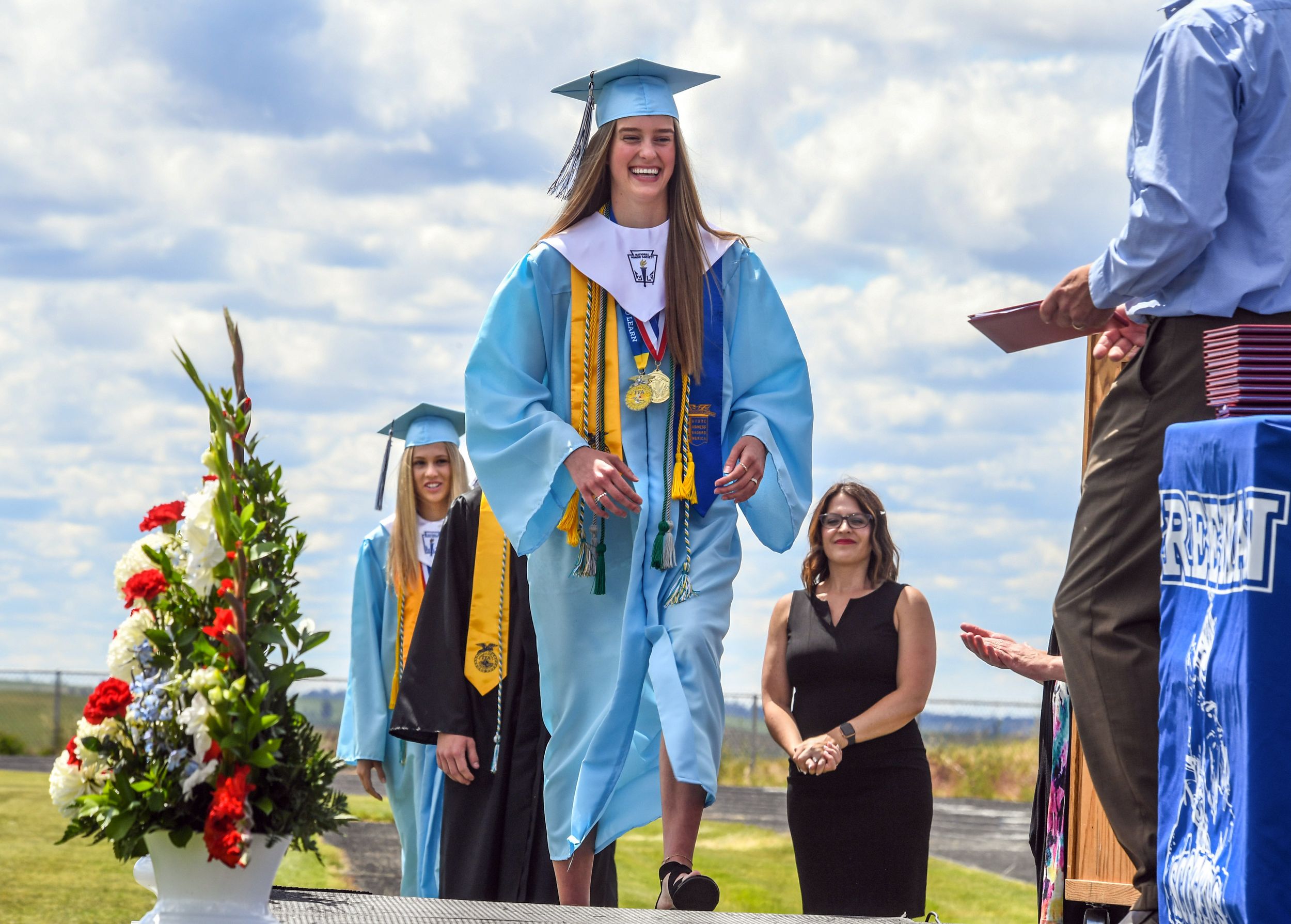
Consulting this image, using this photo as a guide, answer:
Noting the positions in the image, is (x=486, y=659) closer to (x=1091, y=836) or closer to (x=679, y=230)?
(x=679, y=230)

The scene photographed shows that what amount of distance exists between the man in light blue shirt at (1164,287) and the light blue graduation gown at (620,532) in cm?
132

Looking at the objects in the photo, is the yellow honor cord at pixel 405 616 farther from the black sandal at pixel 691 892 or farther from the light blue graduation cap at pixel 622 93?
the black sandal at pixel 691 892

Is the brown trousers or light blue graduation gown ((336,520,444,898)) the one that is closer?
the brown trousers

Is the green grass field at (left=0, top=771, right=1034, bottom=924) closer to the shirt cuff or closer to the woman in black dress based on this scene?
the woman in black dress

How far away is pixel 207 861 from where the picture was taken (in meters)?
2.76

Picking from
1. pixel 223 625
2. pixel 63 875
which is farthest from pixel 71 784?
pixel 63 875

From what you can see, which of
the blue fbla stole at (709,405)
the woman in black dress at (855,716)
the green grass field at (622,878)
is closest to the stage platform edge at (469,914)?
the blue fbla stole at (709,405)

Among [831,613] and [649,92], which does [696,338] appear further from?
[831,613]

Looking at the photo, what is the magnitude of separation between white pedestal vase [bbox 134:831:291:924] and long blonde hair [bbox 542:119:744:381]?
7.19 ft

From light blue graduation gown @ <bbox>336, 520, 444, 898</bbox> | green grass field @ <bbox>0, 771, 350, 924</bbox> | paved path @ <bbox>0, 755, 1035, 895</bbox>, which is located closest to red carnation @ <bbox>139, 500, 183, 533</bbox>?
light blue graduation gown @ <bbox>336, 520, 444, 898</bbox>

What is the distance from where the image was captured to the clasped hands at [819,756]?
215 inches

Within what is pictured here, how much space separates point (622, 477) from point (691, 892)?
1091mm

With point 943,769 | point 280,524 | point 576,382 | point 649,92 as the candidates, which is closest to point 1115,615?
point 280,524

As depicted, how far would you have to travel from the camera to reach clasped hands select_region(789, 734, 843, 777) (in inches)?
215
